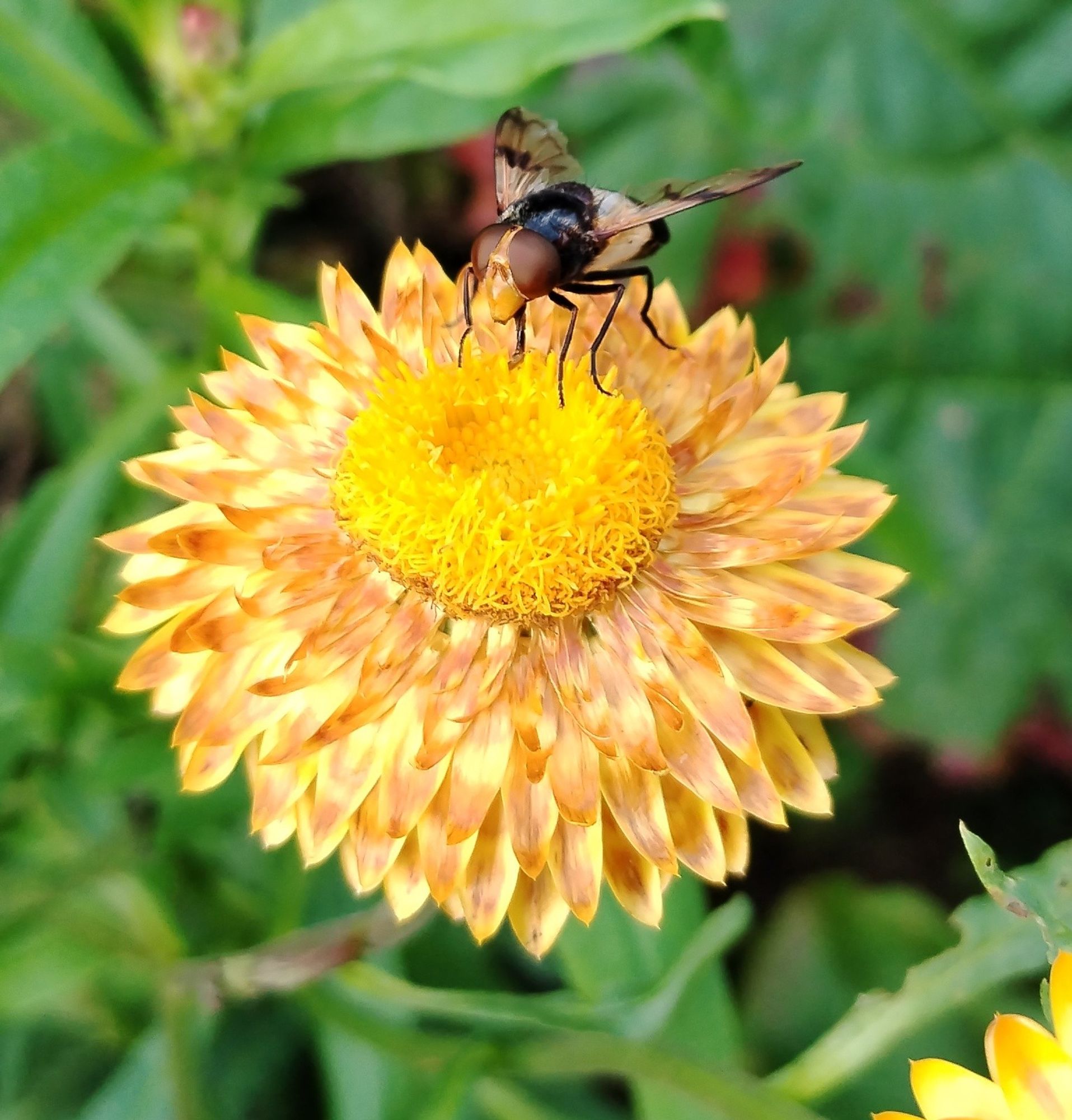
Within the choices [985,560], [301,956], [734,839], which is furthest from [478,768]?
[985,560]

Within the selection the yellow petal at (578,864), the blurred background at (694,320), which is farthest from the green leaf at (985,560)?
the yellow petal at (578,864)

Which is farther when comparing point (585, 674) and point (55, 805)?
point (55, 805)

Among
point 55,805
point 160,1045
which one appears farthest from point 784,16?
point 160,1045

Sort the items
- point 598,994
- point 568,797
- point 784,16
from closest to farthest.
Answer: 1. point 568,797
2. point 598,994
3. point 784,16

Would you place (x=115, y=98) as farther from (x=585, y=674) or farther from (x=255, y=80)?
(x=585, y=674)

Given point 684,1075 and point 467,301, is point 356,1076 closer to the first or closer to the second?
point 684,1075
